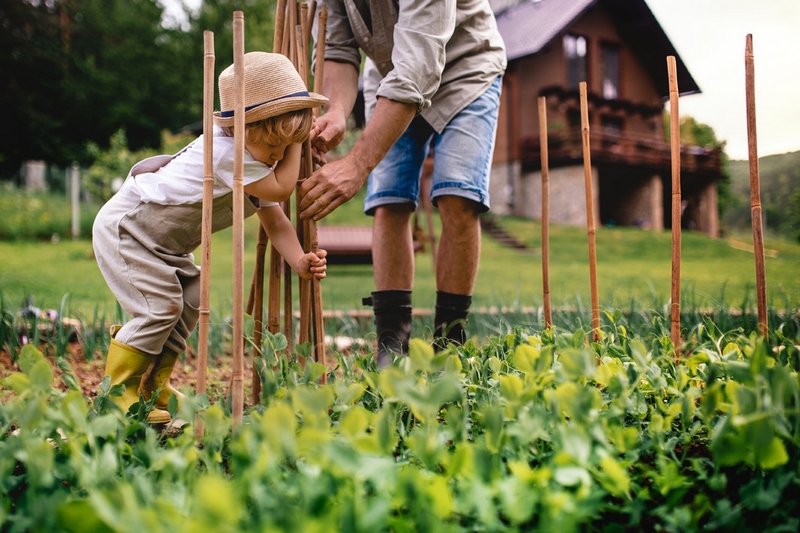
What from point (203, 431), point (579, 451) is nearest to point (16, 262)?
point (203, 431)

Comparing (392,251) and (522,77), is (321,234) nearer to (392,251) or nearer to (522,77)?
(392,251)

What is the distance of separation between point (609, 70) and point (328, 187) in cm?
1712

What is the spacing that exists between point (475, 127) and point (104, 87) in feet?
63.5

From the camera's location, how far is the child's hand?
1483 mm

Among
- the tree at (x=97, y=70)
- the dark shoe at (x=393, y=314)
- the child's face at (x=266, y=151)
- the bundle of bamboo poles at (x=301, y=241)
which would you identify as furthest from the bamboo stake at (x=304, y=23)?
the tree at (x=97, y=70)

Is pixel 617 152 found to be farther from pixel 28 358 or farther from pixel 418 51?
pixel 28 358

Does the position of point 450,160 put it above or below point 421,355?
above

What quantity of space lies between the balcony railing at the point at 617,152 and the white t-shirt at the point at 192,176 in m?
13.7

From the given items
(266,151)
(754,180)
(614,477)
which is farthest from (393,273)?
(614,477)

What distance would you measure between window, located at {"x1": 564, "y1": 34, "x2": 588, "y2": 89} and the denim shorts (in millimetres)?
14896

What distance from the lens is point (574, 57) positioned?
1598 cm

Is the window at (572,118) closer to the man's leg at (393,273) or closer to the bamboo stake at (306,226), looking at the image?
the man's leg at (393,273)

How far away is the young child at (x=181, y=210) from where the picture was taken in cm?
144

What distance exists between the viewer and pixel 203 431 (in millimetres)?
1133
